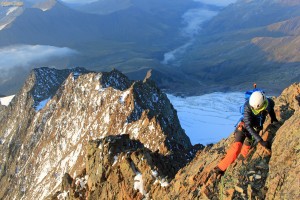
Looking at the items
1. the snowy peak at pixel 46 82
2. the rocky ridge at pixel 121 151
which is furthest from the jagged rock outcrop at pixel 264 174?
the snowy peak at pixel 46 82

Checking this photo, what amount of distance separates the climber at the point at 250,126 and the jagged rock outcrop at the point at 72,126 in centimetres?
1518

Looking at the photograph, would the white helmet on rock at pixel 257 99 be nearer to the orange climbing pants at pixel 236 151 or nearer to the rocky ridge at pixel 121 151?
the rocky ridge at pixel 121 151

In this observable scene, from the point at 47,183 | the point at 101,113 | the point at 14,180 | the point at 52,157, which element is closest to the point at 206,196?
the point at 101,113

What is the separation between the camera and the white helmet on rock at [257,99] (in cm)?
2392

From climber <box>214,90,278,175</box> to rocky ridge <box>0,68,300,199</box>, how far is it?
0.55m

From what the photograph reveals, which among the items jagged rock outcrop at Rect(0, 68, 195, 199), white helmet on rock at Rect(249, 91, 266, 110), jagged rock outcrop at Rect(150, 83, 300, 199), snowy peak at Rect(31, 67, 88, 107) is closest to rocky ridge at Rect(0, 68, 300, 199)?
jagged rock outcrop at Rect(150, 83, 300, 199)

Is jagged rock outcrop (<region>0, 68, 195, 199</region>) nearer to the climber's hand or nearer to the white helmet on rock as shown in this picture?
the climber's hand

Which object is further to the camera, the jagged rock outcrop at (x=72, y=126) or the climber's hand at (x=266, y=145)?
the jagged rock outcrop at (x=72, y=126)

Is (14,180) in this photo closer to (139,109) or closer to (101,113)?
(101,113)

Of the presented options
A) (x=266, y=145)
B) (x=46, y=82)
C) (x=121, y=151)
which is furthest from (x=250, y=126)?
(x=46, y=82)

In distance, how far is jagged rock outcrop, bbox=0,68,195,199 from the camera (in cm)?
7131

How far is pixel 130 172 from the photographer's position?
40031 mm

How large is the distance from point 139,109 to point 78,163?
49.9 ft

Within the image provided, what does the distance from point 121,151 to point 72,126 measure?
204ft
